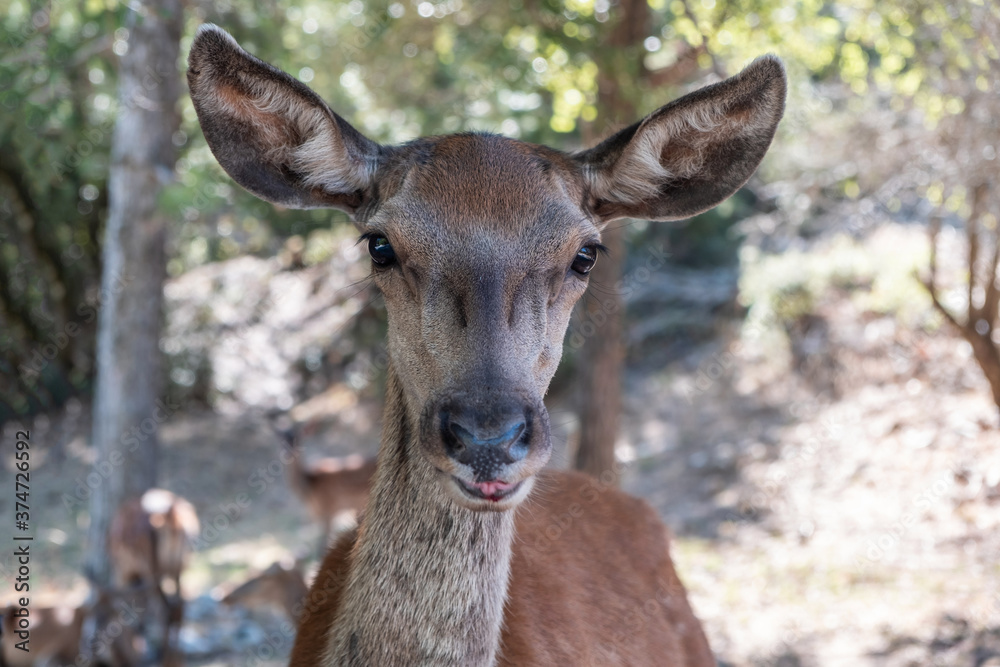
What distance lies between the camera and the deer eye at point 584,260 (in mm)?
2723

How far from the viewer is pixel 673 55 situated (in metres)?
9.05

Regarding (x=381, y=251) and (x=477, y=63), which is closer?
(x=381, y=251)

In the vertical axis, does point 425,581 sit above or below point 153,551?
above

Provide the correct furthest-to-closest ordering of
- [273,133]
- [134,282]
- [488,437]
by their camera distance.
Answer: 1. [134,282]
2. [273,133]
3. [488,437]

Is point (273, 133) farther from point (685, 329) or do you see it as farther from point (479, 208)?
point (685, 329)

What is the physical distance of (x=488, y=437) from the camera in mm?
2131

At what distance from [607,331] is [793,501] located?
10.2 ft

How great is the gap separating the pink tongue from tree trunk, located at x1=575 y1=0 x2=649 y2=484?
5.25m

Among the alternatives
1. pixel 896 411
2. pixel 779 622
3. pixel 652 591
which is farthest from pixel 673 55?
pixel 652 591

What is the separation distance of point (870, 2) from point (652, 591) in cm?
575

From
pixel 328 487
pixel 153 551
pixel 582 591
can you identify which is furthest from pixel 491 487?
pixel 328 487

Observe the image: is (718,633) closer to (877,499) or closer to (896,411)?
(877,499)
